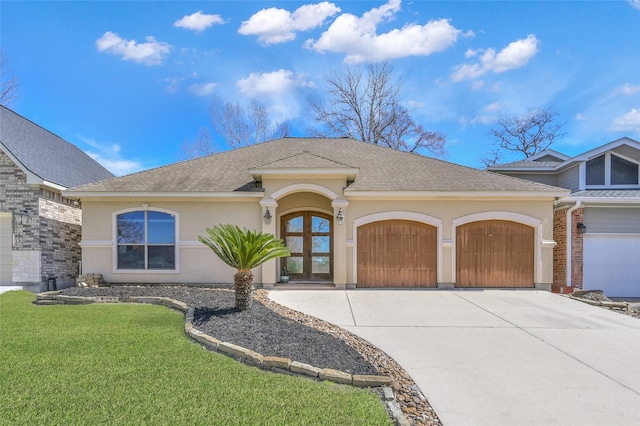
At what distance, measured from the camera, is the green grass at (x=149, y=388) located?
9.08ft

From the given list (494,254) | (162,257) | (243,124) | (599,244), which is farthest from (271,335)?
(243,124)

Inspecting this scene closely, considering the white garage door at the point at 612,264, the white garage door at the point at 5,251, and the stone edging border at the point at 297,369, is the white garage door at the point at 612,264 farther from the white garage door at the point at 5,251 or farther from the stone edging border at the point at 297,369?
the white garage door at the point at 5,251

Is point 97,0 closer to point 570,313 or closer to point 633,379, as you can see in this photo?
point 633,379

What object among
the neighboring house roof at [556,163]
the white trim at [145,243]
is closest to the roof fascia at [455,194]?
the neighboring house roof at [556,163]

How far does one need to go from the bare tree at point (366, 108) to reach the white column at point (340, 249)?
13.3 m

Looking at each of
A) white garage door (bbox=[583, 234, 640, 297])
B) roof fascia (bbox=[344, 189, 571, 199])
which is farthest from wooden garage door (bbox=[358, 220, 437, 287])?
white garage door (bbox=[583, 234, 640, 297])

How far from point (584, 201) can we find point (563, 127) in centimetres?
1658

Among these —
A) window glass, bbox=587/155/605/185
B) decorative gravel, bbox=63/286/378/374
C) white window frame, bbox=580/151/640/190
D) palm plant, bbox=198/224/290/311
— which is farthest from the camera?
window glass, bbox=587/155/605/185

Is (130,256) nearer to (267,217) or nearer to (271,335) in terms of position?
(267,217)

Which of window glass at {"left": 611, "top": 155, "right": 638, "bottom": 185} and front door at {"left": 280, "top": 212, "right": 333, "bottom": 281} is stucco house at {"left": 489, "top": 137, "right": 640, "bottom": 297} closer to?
window glass at {"left": 611, "top": 155, "right": 638, "bottom": 185}

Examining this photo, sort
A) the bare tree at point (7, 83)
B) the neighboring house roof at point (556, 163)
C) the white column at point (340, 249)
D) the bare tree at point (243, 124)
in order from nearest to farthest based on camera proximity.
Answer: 1. the white column at point (340, 249)
2. the neighboring house roof at point (556, 163)
3. the bare tree at point (7, 83)
4. the bare tree at point (243, 124)

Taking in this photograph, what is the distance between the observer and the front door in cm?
1057

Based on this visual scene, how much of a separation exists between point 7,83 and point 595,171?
3015 centimetres

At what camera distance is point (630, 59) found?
32.7 ft
